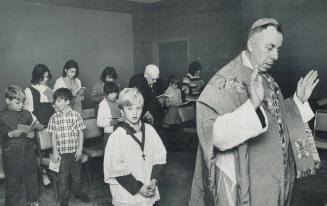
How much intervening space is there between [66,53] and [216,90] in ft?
23.2

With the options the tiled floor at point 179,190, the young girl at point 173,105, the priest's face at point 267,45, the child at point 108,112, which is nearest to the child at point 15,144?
the tiled floor at point 179,190

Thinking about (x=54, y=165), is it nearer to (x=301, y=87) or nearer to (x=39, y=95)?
(x=39, y=95)

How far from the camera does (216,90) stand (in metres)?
1.58

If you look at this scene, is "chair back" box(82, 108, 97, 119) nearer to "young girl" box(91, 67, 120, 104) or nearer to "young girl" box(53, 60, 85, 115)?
"young girl" box(91, 67, 120, 104)

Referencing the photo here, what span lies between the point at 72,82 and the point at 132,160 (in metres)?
3.12

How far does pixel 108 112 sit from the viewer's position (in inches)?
159

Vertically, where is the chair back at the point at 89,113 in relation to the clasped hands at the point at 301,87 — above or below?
below

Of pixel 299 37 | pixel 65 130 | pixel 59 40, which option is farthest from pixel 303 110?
pixel 59 40

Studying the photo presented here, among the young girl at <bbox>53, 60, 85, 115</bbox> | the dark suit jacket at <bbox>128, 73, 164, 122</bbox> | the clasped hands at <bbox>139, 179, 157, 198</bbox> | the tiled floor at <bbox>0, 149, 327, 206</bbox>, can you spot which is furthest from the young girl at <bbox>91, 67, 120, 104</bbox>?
the clasped hands at <bbox>139, 179, 157, 198</bbox>

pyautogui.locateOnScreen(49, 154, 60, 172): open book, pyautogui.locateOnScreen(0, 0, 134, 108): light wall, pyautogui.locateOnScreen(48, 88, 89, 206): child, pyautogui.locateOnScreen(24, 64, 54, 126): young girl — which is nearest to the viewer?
pyautogui.locateOnScreen(48, 88, 89, 206): child

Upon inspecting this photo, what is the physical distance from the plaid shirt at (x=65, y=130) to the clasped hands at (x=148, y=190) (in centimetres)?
153

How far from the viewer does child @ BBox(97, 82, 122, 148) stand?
399 cm

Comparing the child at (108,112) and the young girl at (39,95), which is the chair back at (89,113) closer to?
the young girl at (39,95)

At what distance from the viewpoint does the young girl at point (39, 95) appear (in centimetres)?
437
